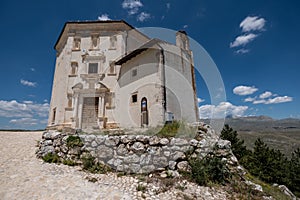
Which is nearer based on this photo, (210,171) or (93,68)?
(210,171)

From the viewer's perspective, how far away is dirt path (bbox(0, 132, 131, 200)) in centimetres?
512

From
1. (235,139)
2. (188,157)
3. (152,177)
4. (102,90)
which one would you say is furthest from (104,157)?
(235,139)

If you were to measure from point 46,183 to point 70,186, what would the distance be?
2.94 ft

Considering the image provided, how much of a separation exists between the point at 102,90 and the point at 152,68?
6.04m

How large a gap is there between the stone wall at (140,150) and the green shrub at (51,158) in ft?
0.60

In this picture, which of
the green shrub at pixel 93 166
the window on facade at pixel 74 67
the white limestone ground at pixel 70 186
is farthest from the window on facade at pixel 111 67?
the white limestone ground at pixel 70 186

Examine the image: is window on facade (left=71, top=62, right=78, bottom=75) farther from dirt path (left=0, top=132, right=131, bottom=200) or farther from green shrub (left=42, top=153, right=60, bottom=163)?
green shrub (left=42, top=153, right=60, bottom=163)

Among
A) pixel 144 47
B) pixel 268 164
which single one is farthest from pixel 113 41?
pixel 268 164

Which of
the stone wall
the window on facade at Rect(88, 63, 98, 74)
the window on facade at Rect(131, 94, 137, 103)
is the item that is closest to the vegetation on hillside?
the window on facade at Rect(131, 94, 137, 103)

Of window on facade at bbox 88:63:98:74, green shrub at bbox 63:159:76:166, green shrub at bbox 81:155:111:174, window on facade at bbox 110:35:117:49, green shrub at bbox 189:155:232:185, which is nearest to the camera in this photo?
green shrub at bbox 189:155:232:185

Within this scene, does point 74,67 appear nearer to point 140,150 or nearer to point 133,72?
point 133,72

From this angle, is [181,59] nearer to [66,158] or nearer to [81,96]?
[81,96]

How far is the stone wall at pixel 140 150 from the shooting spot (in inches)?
279

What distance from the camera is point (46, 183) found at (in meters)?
5.76
